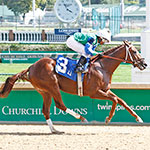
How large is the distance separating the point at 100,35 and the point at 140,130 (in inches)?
75.8

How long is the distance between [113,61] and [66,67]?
2.88 ft

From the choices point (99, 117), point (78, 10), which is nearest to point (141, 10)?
point (78, 10)

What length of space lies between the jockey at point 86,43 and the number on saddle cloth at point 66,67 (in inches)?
4.9

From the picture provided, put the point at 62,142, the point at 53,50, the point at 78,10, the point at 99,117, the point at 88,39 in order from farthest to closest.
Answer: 1. the point at 78,10
2. the point at 53,50
3. the point at 99,117
4. the point at 88,39
5. the point at 62,142

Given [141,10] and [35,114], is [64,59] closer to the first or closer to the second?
[35,114]

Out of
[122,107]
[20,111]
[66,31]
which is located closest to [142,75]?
[122,107]

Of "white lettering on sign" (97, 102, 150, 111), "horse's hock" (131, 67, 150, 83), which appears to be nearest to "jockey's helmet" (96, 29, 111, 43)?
"white lettering on sign" (97, 102, 150, 111)

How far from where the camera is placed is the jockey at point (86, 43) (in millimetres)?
8726

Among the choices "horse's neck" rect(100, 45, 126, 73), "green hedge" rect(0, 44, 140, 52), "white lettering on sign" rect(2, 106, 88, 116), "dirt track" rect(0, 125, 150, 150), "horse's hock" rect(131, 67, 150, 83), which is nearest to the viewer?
"dirt track" rect(0, 125, 150, 150)

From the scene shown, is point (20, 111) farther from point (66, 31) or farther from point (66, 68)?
point (66, 31)

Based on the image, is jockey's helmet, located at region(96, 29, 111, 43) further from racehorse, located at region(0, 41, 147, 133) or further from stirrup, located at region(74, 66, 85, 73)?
stirrup, located at region(74, 66, 85, 73)

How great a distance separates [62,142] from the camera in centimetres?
779

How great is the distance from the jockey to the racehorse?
202 mm

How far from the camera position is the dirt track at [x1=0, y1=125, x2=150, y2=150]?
740 cm
